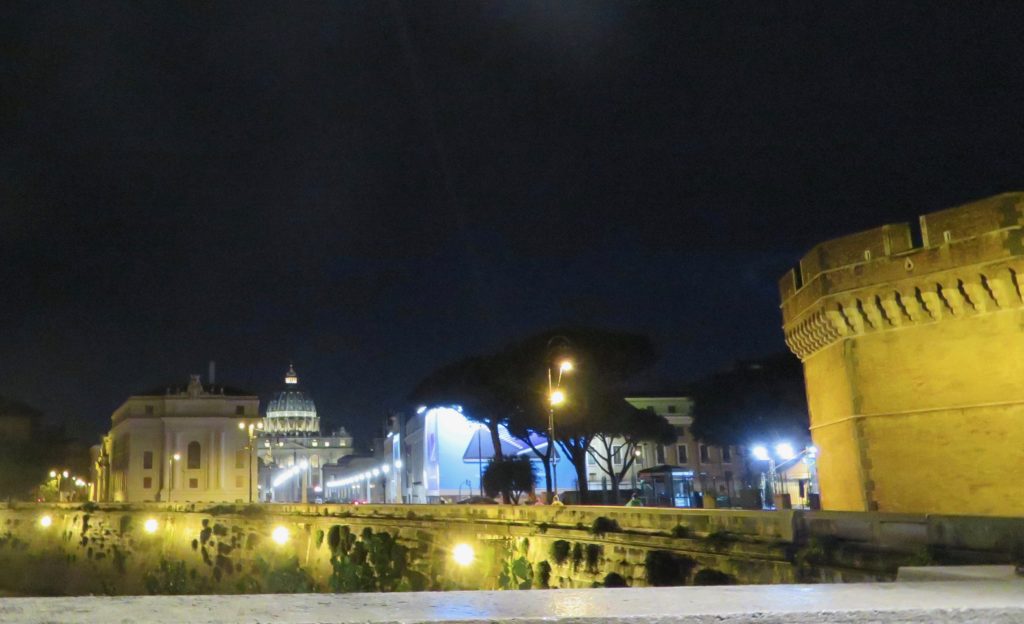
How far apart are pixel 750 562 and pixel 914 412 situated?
8.57 m

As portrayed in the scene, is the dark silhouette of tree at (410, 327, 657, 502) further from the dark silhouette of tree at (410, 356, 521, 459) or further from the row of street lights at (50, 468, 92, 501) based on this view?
the row of street lights at (50, 468, 92, 501)

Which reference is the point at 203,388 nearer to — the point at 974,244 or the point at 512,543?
the point at 512,543

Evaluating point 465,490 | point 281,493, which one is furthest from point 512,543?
point 281,493

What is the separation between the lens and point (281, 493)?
484ft

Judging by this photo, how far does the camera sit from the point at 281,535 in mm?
40688

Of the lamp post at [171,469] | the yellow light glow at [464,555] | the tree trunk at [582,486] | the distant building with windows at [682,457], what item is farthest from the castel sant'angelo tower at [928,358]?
the lamp post at [171,469]

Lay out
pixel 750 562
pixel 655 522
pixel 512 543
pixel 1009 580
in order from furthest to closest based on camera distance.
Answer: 1. pixel 512 543
2. pixel 655 522
3. pixel 750 562
4. pixel 1009 580

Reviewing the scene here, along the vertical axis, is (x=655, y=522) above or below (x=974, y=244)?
below

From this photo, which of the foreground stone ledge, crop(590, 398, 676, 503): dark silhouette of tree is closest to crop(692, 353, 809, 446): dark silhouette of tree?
crop(590, 398, 676, 503): dark silhouette of tree

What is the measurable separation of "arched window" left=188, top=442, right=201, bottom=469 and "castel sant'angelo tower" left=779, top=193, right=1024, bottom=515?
81.8m

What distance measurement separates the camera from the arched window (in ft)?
303

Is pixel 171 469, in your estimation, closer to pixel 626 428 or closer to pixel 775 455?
pixel 626 428

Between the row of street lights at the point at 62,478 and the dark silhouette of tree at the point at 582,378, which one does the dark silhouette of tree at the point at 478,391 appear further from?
the row of street lights at the point at 62,478

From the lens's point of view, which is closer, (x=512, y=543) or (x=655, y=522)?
(x=655, y=522)
